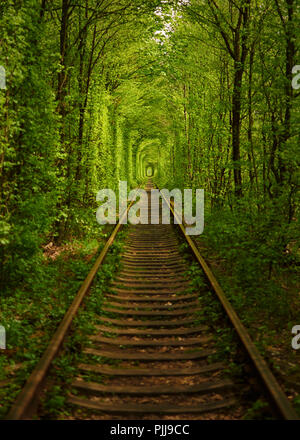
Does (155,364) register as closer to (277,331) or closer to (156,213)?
(277,331)

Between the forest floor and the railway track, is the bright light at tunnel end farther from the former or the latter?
the railway track

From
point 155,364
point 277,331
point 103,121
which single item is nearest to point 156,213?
point 103,121

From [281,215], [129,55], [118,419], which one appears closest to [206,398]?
[118,419]

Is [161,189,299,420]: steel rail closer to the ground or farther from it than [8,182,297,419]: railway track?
farther from it

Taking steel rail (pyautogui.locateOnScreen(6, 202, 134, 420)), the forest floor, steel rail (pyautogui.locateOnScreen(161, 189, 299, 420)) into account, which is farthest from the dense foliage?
steel rail (pyautogui.locateOnScreen(161, 189, 299, 420))

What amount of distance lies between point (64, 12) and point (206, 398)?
8.79m

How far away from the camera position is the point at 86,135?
12.4 meters

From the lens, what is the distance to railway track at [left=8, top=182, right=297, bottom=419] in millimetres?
3572

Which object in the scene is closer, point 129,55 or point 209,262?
point 209,262

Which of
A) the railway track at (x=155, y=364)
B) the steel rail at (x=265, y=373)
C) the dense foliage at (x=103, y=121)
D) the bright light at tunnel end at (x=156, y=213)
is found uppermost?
the dense foliage at (x=103, y=121)

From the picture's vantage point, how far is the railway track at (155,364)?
11.7 ft

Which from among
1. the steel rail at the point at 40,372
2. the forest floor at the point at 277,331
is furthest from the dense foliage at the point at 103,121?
the steel rail at the point at 40,372

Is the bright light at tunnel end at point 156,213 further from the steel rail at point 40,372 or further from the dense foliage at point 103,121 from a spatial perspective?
the steel rail at point 40,372

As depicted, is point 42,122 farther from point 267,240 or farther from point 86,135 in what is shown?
point 86,135
